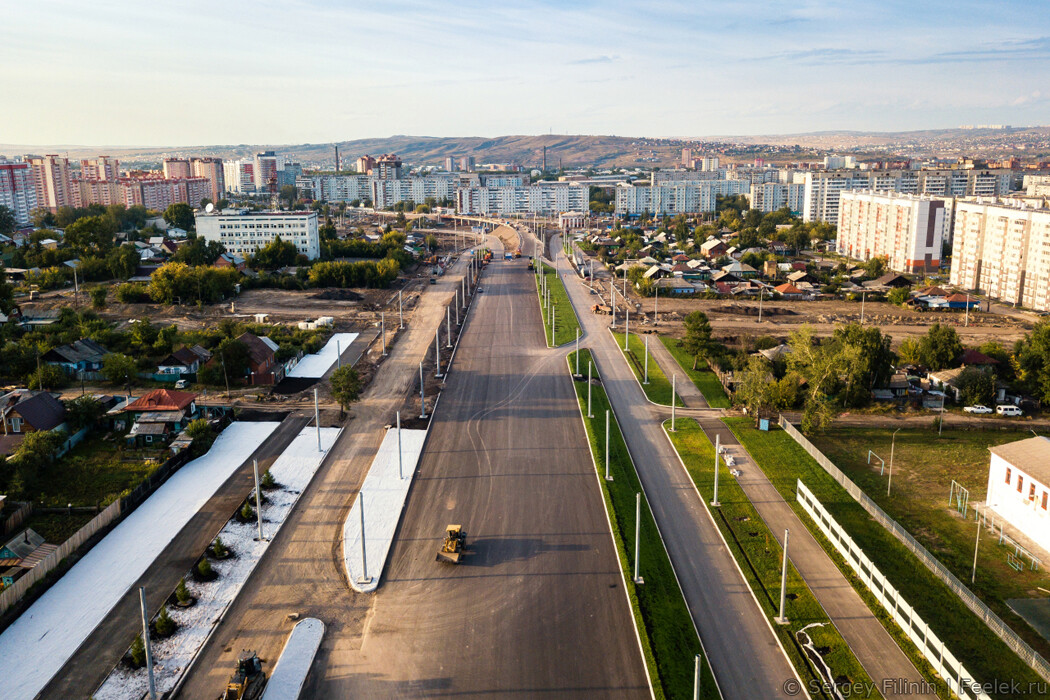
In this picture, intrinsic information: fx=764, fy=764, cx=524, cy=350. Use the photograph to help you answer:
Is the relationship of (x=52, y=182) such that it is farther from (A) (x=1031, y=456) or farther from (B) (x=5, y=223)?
(A) (x=1031, y=456)

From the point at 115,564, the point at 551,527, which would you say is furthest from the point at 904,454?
the point at 115,564

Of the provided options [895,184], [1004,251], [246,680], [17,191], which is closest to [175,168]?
[17,191]

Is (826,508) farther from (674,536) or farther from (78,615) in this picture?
(78,615)

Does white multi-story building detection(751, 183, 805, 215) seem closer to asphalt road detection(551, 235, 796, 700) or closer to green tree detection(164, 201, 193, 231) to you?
green tree detection(164, 201, 193, 231)

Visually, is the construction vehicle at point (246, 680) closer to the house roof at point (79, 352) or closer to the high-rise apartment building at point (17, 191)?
the house roof at point (79, 352)

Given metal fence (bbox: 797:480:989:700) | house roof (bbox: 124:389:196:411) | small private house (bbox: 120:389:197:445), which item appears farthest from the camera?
house roof (bbox: 124:389:196:411)

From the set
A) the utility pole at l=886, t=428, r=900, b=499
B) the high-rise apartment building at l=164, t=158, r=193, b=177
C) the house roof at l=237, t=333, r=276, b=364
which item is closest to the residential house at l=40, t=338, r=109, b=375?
the house roof at l=237, t=333, r=276, b=364
